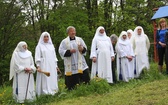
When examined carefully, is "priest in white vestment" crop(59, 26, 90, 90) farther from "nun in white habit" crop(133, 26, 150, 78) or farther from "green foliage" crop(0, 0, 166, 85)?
"green foliage" crop(0, 0, 166, 85)

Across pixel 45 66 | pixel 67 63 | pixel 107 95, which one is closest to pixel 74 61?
pixel 67 63

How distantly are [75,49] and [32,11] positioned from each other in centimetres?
1530

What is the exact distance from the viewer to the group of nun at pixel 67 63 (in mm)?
8055

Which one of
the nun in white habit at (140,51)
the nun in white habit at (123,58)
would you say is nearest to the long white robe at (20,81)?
the nun in white habit at (123,58)

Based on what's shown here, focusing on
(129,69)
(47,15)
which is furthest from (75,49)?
(47,15)

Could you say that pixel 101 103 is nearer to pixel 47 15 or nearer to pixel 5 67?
pixel 5 67

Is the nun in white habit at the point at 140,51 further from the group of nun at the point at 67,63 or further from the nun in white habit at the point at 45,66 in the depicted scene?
the nun in white habit at the point at 45,66

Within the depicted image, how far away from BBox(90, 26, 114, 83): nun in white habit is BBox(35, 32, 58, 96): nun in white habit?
1435 mm

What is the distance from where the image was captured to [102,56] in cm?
936

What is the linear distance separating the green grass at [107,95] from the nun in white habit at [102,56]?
117 cm

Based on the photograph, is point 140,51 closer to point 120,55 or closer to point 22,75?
point 120,55

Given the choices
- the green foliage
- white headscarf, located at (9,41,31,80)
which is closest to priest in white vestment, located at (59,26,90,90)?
white headscarf, located at (9,41,31,80)

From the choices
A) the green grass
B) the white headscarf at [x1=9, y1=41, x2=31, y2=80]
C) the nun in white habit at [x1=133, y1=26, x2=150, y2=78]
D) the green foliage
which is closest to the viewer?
the green grass

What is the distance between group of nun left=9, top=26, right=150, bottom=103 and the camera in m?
8.05
